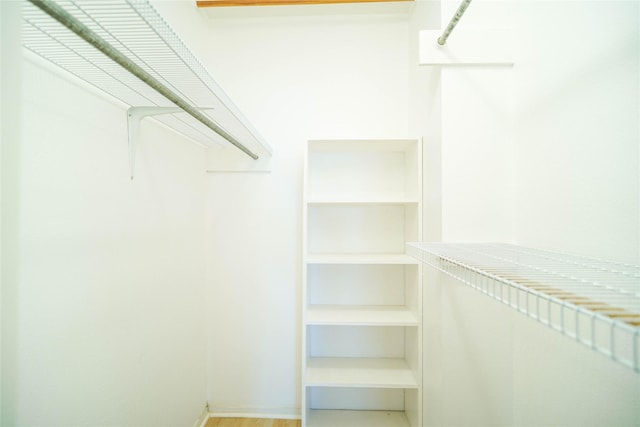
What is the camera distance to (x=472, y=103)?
1177 millimetres

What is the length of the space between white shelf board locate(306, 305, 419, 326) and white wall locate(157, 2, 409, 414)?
25cm

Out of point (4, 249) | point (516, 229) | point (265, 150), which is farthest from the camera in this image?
point (265, 150)

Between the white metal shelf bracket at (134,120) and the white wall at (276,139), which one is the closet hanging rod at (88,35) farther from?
the white wall at (276,139)

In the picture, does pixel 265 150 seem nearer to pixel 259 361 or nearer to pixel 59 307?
pixel 59 307

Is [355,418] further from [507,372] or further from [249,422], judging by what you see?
[507,372]

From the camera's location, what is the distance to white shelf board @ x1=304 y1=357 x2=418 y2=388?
4.75 feet

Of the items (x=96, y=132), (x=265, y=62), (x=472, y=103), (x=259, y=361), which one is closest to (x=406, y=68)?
(x=472, y=103)

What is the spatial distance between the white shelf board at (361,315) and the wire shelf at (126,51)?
1082 mm

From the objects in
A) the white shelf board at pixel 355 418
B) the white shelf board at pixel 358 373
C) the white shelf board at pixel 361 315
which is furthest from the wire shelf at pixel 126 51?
the white shelf board at pixel 355 418

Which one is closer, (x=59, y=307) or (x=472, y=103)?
(x=59, y=307)

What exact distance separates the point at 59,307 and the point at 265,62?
1.64 meters

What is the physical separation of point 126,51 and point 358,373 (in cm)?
170

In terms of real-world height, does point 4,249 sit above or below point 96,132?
below

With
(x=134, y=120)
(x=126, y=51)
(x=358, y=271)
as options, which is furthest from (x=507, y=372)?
(x=134, y=120)
